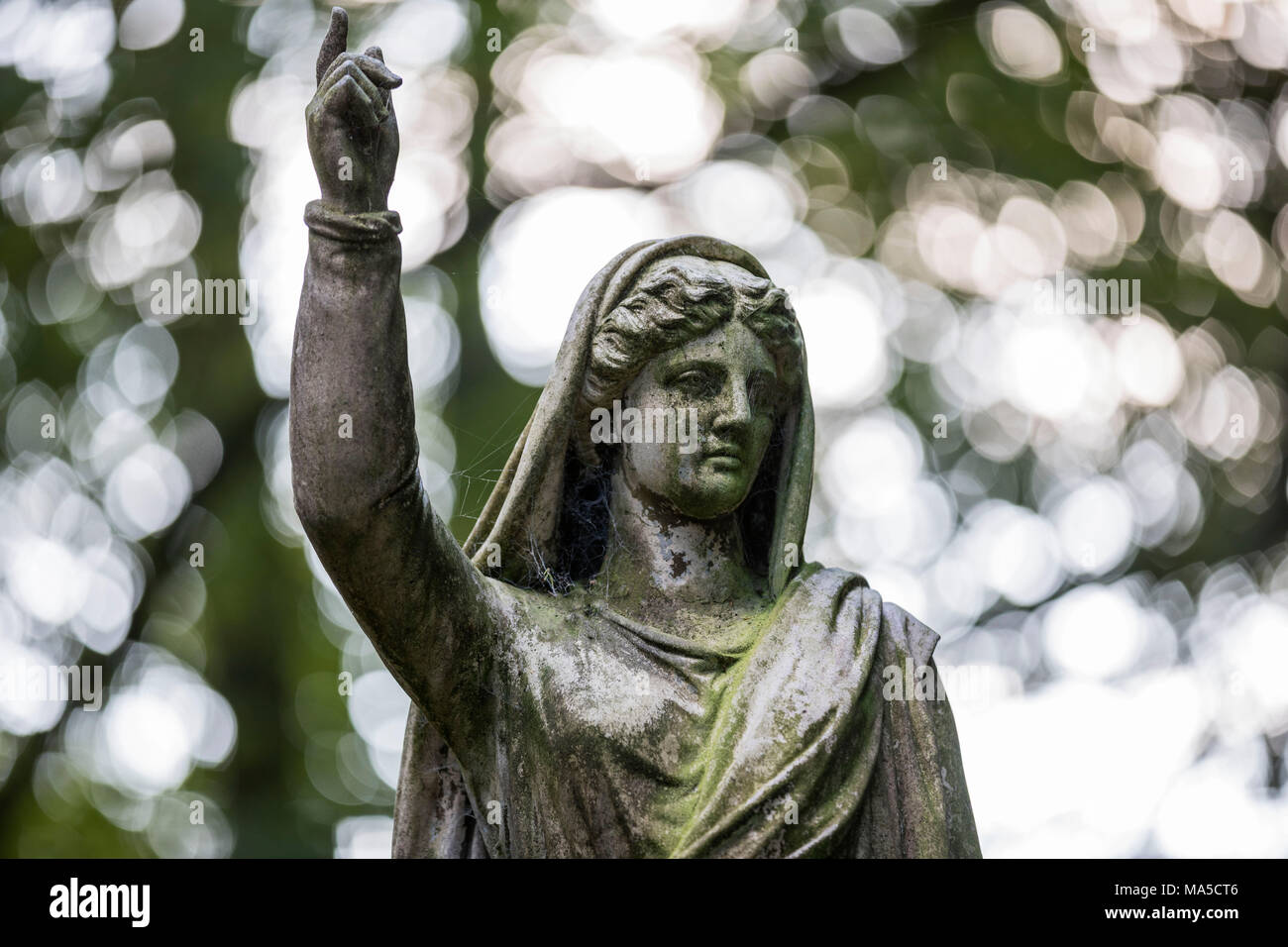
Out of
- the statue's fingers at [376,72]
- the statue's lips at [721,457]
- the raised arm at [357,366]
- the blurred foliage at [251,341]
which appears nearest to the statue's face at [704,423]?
the statue's lips at [721,457]

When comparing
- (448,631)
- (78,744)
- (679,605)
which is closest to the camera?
(448,631)

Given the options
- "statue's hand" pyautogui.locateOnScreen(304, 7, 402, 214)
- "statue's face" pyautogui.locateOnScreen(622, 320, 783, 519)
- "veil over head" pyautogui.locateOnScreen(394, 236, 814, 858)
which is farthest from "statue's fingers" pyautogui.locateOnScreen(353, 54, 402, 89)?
"statue's face" pyautogui.locateOnScreen(622, 320, 783, 519)

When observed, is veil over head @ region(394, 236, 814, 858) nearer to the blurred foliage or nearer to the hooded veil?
the hooded veil

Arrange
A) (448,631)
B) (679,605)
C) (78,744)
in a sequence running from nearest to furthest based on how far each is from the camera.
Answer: (448,631) → (679,605) → (78,744)

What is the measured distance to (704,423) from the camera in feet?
20.3

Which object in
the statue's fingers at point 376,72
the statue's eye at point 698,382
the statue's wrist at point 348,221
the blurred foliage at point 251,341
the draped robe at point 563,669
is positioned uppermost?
the statue's fingers at point 376,72

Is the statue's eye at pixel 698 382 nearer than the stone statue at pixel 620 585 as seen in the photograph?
No

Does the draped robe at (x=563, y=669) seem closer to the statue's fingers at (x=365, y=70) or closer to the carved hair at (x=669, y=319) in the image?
the carved hair at (x=669, y=319)

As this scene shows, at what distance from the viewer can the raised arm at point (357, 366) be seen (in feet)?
18.0

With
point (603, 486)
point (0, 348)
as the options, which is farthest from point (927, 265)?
point (603, 486)

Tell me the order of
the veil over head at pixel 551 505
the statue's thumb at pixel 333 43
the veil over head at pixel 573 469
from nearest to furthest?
the statue's thumb at pixel 333 43, the veil over head at pixel 551 505, the veil over head at pixel 573 469

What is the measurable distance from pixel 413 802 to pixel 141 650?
578 cm

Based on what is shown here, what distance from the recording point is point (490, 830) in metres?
5.91
